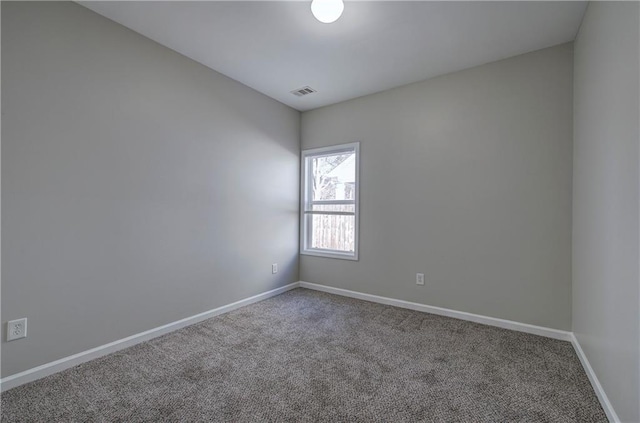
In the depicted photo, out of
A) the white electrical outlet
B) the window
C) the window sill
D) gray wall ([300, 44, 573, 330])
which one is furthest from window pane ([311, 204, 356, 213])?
the white electrical outlet

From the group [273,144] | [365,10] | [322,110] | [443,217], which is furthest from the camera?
[322,110]

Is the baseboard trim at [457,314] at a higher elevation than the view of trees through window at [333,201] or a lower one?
lower

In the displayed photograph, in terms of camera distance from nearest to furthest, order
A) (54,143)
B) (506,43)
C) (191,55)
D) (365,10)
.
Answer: (54,143) → (365,10) → (506,43) → (191,55)

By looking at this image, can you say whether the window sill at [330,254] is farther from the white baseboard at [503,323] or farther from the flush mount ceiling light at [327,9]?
the flush mount ceiling light at [327,9]

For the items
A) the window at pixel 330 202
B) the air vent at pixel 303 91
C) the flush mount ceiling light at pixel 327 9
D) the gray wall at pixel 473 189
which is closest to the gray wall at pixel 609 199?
the gray wall at pixel 473 189

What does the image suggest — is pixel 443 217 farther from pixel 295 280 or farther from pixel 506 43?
pixel 295 280

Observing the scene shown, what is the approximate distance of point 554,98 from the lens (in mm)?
2420

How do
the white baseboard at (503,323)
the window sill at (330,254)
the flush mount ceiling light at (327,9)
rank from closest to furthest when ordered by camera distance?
the white baseboard at (503,323) → the flush mount ceiling light at (327,9) → the window sill at (330,254)

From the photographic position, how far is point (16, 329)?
1743mm

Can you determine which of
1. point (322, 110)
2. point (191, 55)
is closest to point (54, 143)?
point (191, 55)

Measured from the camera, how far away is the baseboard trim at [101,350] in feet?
5.72

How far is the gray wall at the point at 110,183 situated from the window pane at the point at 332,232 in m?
1.01

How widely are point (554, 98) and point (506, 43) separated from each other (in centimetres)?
62

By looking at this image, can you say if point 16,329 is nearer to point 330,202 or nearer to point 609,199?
point 330,202
